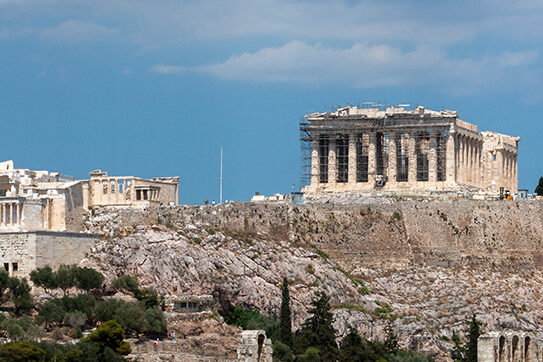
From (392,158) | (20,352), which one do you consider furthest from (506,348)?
(392,158)

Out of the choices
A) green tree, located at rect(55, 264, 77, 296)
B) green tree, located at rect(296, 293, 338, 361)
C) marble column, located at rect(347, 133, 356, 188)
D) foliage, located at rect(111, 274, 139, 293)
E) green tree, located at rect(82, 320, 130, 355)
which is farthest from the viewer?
marble column, located at rect(347, 133, 356, 188)

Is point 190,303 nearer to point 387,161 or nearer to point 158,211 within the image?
point 158,211

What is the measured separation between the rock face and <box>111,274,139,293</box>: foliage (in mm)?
1687

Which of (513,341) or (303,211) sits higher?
(303,211)

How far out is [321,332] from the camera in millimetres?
105438

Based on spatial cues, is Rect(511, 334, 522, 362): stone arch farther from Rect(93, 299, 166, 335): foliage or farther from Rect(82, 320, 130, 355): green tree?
Rect(93, 299, 166, 335): foliage

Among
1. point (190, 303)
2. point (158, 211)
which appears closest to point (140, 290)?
point (190, 303)

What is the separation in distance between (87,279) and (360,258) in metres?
26.0

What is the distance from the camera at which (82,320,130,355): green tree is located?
93.8 metres

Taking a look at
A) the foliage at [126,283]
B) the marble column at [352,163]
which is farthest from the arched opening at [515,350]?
the marble column at [352,163]

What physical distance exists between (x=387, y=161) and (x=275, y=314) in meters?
29.1

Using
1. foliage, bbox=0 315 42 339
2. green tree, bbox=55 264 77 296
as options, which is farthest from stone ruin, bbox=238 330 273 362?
green tree, bbox=55 264 77 296

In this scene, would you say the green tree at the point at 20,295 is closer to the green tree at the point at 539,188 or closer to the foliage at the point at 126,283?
the foliage at the point at 126,283

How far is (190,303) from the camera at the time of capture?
349 feet
